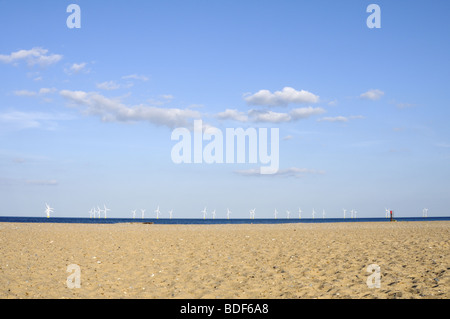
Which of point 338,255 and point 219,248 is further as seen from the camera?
point 219,248

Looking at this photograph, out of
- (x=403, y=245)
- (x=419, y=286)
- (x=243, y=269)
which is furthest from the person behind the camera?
(x=403, y=245)

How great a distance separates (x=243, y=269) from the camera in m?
17.0

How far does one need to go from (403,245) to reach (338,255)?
6387mm

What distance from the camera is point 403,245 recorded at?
2352 cm

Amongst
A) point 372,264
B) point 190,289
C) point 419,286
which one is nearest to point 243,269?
point 190,289

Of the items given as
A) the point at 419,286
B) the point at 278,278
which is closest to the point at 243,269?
the point at 278,278
